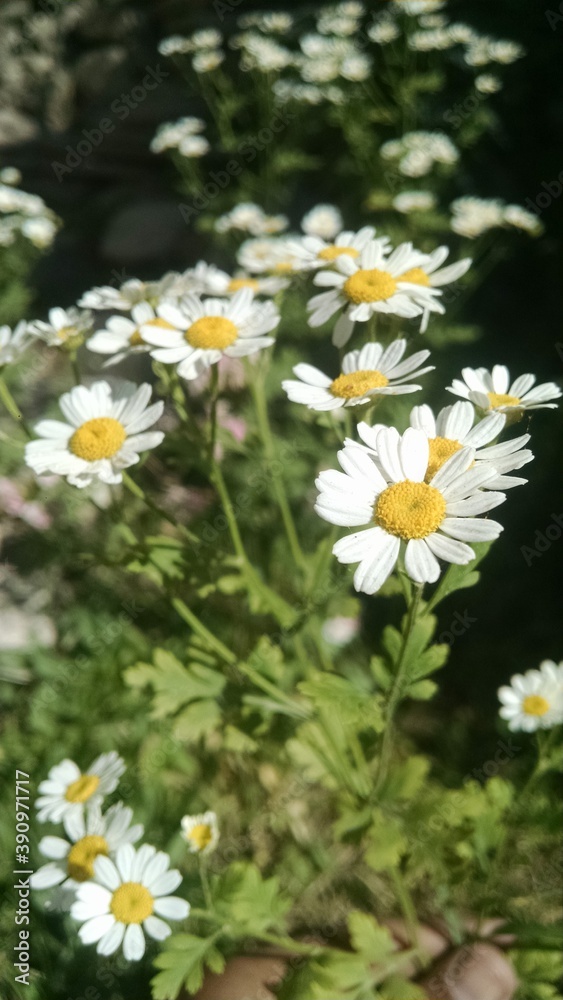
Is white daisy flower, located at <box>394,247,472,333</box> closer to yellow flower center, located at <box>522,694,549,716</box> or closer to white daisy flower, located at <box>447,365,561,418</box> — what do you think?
white daisy flower, located at <box>447,365,561,418</box>

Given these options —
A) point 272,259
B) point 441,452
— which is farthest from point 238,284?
point 441,452

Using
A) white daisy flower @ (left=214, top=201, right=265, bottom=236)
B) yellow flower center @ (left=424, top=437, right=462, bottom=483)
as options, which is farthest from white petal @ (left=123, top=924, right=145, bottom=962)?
white daisy flower @ (left=214, top=201, right=265, bottom=236)

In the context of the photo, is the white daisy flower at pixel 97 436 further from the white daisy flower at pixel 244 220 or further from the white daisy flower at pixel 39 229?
the white daisy flower at pixel 39 229

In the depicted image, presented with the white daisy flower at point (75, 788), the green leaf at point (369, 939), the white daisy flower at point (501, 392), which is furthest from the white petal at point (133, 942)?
the white daisy flower at point (501, 392)

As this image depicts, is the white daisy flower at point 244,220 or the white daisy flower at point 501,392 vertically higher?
the white daisy flower at point 244,220

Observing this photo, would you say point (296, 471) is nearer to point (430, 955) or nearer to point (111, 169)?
point (430, 955)

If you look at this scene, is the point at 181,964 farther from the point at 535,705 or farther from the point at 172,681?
the point at 535,705
